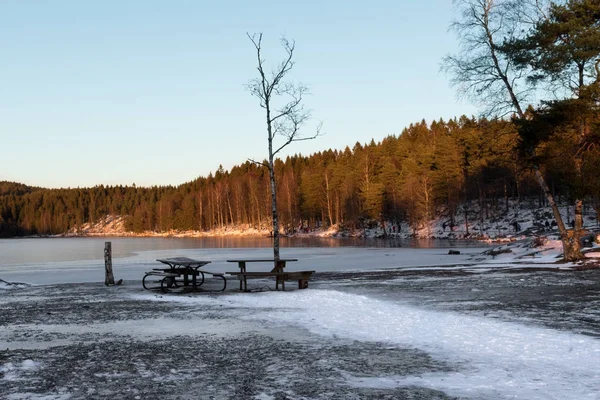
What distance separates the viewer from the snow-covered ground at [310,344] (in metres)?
6.48

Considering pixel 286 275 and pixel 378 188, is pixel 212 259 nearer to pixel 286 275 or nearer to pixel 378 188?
pixel 286 275

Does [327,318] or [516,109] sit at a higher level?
[516,109]

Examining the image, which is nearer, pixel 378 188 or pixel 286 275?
pixel 286 275

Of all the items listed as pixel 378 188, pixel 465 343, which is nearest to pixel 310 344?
pixel 465 343

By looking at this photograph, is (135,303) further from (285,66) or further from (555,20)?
(555,20)

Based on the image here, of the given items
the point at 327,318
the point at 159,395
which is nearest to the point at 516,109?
the point at 327,318

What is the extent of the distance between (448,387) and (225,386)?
108 inches

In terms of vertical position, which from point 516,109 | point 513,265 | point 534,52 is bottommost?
point 513,265

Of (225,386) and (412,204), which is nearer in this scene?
(225,386)

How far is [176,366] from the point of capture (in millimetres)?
7691

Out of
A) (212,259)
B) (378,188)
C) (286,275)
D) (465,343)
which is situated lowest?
(212,259)

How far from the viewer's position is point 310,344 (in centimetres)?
916

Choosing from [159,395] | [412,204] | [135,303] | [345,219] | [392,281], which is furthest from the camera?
[345,219]

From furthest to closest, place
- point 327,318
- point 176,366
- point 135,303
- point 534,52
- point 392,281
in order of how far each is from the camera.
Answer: point 534,52 < point 392,281 < point 135,303 < point 327,318 < point 176,366
